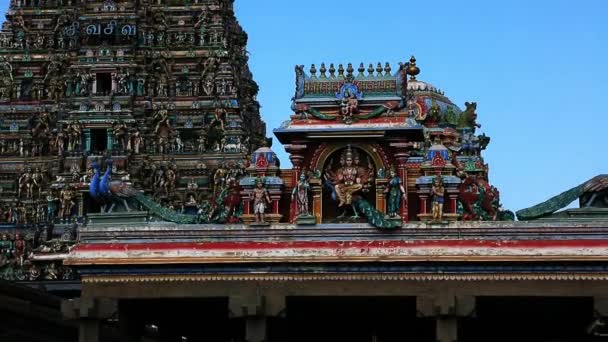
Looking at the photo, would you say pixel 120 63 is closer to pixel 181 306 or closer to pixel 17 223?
pixel 17 223

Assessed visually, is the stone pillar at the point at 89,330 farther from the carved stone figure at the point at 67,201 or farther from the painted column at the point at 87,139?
the painted column at the point at 87,139

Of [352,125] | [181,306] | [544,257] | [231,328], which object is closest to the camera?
[544,257]

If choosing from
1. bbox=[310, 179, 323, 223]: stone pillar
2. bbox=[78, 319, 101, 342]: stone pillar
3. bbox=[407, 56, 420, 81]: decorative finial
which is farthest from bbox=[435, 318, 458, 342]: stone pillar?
bbox=[407, 56, 420, 81]: decorative finial

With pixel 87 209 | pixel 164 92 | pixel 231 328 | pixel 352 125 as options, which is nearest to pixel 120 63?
pixel 164 92

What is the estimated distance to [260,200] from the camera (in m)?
29.6

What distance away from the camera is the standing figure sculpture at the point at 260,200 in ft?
96.7

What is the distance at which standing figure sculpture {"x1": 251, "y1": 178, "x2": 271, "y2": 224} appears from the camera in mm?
29469

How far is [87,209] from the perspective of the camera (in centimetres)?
5841

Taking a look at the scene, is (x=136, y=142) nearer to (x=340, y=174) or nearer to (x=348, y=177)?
(x=340, y=174)

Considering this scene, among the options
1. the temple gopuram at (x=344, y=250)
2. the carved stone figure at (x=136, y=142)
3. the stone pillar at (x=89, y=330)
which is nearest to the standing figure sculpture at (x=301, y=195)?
the temple gopuram at (x=344, y=250)

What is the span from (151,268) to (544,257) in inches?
327

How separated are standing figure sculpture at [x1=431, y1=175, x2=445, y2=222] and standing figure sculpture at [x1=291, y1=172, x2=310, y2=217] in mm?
2725

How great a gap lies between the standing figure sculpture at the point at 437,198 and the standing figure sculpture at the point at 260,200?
11.8 feet

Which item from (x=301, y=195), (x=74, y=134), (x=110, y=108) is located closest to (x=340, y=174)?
(x=301, y=195)
